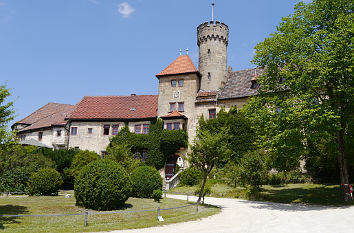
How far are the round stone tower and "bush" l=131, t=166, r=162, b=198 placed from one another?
63.4ft

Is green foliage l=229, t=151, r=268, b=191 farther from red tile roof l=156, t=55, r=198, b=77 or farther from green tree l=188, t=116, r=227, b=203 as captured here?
red tile roof l=156, t=55, r=198, b=77

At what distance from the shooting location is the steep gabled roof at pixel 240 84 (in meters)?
34.3

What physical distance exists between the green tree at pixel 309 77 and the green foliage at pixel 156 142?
46.9ft

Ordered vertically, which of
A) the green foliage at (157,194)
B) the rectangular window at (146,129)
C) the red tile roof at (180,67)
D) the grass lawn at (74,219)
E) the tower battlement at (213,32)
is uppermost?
the tower battlement at (213,32)

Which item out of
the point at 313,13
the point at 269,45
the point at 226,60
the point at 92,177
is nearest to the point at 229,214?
the point at 92,177

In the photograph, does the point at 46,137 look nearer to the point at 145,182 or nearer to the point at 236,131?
the point at 236,131

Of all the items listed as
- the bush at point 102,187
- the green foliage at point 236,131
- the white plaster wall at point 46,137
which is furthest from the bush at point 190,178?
the white plaster wall at point 46,137

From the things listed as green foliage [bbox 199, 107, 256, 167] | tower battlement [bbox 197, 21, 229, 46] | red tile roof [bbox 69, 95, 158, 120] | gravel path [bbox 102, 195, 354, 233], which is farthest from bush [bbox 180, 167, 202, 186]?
tower battlement [bbox 197, 21, 229, 46]

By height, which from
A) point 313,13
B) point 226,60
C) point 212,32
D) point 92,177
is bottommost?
point 92,177

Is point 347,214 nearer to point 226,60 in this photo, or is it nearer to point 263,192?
point 263,192

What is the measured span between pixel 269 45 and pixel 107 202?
15.8 metres

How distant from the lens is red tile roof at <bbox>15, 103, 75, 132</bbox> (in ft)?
140

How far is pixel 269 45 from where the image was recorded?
21.3m

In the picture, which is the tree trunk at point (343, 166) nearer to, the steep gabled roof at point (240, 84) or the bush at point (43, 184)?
the steep gabled roof at point (240, 84)
